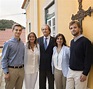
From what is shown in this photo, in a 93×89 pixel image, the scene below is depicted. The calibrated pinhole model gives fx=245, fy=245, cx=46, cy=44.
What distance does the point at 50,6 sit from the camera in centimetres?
846

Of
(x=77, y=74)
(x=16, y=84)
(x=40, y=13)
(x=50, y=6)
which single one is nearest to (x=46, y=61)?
(x=16, y=84)

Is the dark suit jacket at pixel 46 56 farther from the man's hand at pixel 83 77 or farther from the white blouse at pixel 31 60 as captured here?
the man's hand at pixel 83 77

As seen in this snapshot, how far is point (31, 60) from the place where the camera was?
486 centimetres

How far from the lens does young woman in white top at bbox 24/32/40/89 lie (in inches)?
185

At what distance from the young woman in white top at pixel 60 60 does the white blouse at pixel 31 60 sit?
0.36 meters

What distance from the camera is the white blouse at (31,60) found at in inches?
185

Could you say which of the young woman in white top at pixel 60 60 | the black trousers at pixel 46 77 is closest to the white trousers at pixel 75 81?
the young woman in white top at pixel 60 60

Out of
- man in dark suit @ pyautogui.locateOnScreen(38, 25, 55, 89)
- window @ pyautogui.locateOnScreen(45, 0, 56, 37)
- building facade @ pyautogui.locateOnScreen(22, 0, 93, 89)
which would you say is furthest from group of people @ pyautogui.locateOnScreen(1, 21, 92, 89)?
window @ pyautogui.locateOnScreen(45, 0, 56, 37)

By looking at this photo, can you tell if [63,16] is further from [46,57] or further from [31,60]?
[31,60]

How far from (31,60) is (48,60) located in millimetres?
339

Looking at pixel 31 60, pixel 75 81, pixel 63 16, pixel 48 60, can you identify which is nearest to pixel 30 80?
pixel 31 60

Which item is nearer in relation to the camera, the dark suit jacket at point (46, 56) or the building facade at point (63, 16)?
the building facade at point (63, 16)

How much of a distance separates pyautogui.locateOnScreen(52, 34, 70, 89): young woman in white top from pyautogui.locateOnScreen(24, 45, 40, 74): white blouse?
36cm

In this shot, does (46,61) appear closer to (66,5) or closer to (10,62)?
(10,62)
